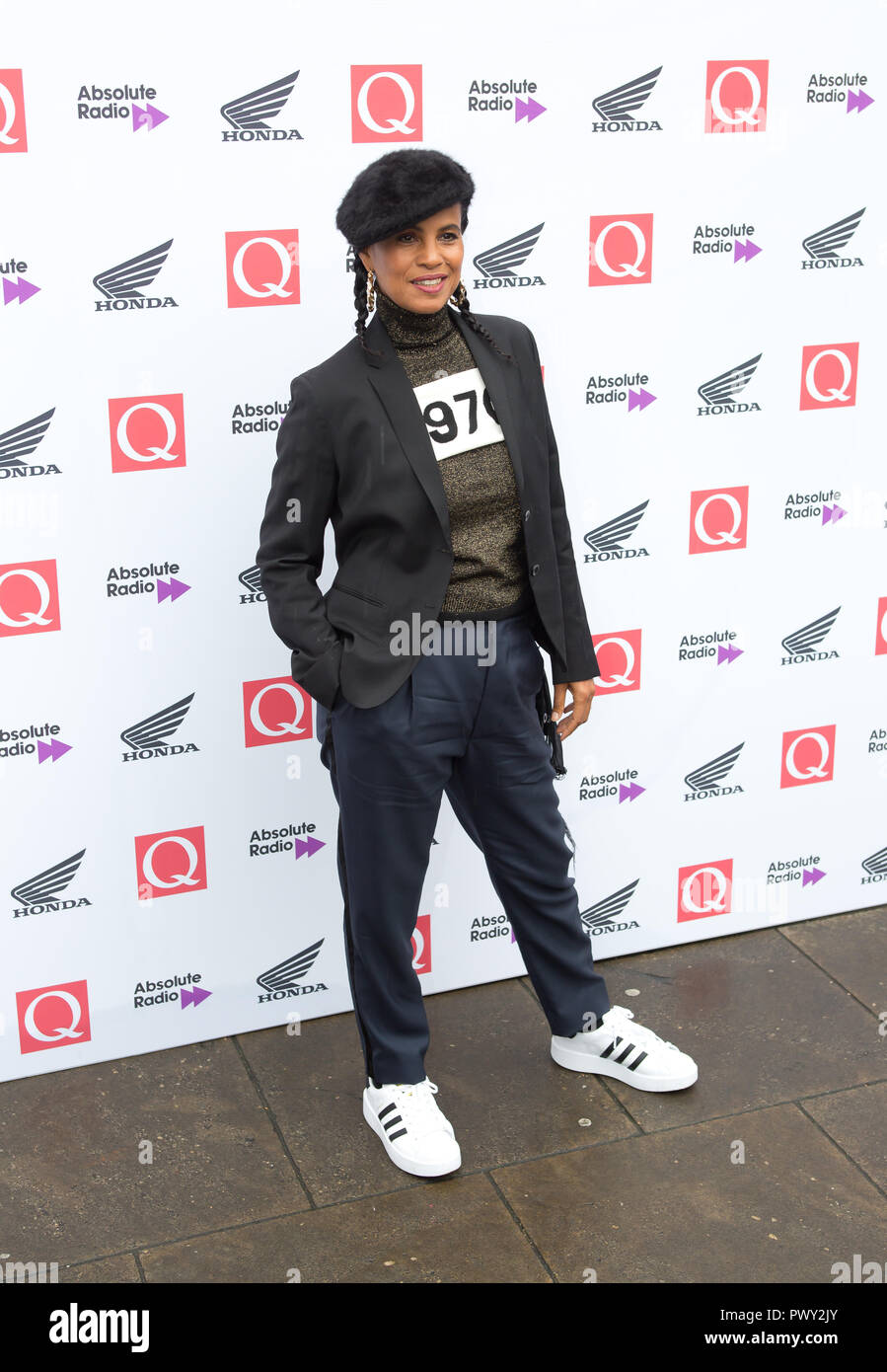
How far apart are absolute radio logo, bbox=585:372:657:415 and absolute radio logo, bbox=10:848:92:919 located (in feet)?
4.81

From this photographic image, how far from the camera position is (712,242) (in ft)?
10.6

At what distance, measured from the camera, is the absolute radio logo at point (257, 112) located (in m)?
2.80

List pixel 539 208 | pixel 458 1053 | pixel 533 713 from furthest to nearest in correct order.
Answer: pixel 458 1053 → pixel 539 208 → pixel 533 713

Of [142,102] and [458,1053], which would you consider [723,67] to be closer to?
[142,102]

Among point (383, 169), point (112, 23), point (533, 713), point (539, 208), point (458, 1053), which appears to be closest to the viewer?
point (383, 169)

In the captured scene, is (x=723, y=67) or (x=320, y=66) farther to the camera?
(x=723, y=67)

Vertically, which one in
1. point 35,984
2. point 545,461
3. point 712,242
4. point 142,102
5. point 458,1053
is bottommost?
point 458,1053

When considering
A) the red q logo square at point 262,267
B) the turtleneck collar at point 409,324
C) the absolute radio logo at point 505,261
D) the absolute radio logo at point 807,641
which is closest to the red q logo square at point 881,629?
the absolute radio logo at point 807,641

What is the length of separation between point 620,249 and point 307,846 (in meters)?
1.47

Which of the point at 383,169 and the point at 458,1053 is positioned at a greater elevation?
the point at 383,169

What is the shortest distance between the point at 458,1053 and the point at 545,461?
4.40ft

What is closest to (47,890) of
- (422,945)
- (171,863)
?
(171,863)

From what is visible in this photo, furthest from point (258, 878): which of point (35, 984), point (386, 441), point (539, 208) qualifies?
point (539, 208)

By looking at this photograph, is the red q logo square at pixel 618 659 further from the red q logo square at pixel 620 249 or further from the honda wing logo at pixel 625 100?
the honda wing logo at pixel 625 100
